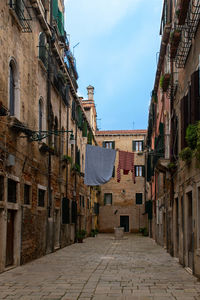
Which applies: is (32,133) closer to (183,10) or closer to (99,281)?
(99,281)

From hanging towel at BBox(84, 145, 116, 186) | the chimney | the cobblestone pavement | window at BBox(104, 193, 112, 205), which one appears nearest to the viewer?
the cobblestone pavement

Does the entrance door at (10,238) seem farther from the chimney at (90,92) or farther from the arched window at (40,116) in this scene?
the chimney at (90,92)

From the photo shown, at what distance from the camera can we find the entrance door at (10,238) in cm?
1197

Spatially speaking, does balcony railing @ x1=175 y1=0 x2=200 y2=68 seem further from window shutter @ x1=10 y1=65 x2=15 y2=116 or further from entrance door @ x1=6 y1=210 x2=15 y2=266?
entrance door @ x1=6 y1=210 x2=15 y2=266

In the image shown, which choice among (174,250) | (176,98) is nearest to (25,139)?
(176,98)

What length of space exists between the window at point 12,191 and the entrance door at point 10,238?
36 centimetres

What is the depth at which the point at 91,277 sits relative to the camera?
1066cm

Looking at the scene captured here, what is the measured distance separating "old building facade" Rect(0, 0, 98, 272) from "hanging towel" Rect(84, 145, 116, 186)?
3.87ft

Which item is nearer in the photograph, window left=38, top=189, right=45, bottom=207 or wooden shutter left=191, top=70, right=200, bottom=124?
wooden shutter left=191, top=70, right=200, bottom=124

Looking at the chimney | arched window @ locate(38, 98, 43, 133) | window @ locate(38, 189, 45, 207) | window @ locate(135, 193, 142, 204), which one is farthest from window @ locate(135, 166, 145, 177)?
arched window @ locate(38, 98, 43, 133)

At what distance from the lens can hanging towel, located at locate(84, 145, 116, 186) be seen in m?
16.8

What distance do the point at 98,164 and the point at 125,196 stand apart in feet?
79.6

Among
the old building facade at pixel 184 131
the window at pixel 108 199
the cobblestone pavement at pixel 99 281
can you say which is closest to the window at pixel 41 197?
the cobblestone pavement at pixel 99 281

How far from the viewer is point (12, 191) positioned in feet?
40.2
